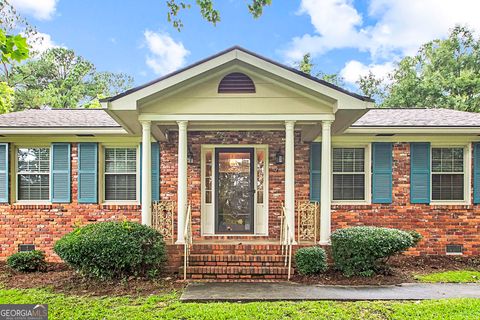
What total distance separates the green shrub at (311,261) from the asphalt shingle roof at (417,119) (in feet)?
10.2

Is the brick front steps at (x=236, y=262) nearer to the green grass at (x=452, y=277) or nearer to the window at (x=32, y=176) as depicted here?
the green grass at (x=452, y=277)

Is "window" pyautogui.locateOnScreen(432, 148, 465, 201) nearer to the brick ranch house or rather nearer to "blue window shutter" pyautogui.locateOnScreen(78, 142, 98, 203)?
the brick ranch house

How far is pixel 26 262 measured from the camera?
697 centimetres

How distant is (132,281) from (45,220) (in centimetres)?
347

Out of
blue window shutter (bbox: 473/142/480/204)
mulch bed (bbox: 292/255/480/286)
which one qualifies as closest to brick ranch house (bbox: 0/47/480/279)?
blue window shutter (bbox: 473/142/480/204)

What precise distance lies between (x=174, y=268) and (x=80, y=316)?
6.85ft

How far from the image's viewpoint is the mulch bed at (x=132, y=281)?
5543 millimetres

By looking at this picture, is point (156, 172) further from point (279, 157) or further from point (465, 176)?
point (465, 176)

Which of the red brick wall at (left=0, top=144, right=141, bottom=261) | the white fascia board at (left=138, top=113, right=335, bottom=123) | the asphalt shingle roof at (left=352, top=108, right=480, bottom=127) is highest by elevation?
the asphalt shingle roof at (left=352, top=108, right=480, bottom=127)

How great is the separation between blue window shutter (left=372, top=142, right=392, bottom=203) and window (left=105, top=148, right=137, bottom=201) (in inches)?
220

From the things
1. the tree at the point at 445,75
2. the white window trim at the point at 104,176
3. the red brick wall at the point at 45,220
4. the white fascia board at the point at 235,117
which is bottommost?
the red brick wall at the point at 45,220

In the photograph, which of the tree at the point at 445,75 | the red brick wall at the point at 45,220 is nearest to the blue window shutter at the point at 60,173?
the red brick wall at the point at 45,220

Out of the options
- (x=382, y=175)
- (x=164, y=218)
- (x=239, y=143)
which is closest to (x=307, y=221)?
(x=382, y=175)

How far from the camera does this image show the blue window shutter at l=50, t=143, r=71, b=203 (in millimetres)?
8000
